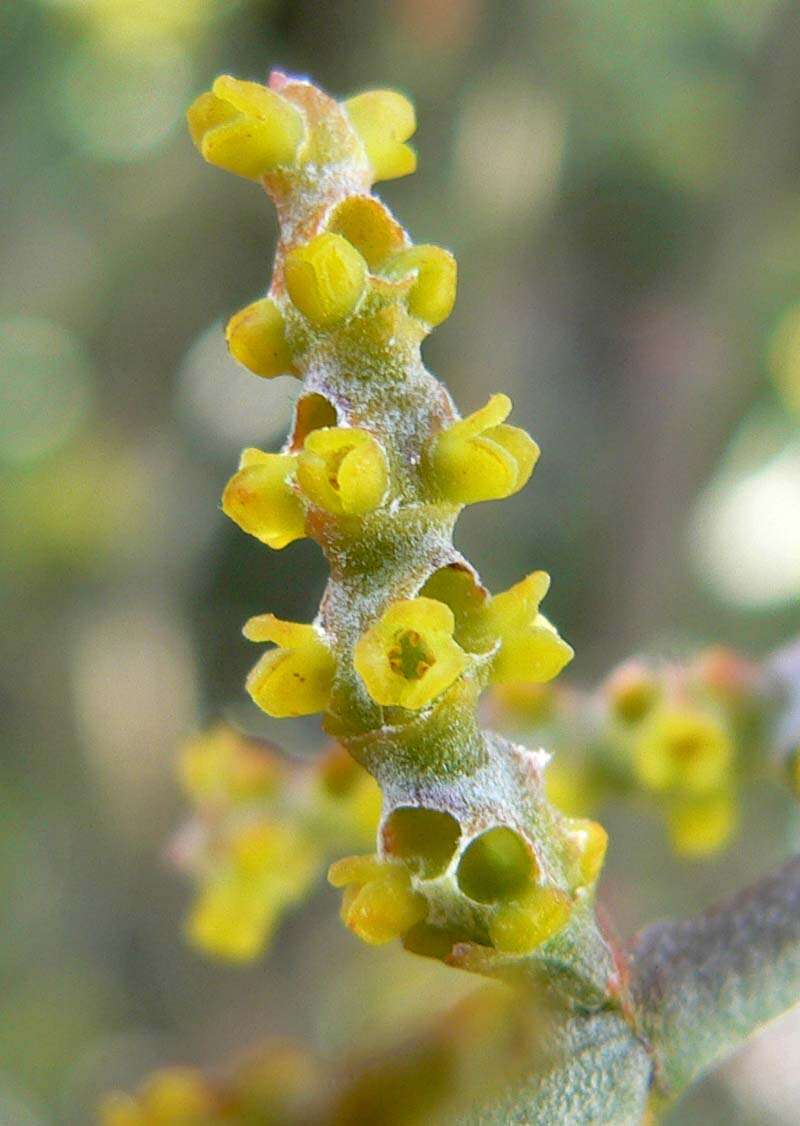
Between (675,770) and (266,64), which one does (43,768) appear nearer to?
(266,64)

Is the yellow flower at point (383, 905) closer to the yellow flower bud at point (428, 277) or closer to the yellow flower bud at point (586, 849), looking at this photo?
the yellow flower bud at point (586, 849)

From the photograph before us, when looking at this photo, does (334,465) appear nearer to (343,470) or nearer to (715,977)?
(343,470)

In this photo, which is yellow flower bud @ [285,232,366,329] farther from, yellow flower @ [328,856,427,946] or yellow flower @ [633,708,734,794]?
yellow flower @ [633,708,734,794]

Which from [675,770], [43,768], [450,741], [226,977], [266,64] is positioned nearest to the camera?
[450,741]

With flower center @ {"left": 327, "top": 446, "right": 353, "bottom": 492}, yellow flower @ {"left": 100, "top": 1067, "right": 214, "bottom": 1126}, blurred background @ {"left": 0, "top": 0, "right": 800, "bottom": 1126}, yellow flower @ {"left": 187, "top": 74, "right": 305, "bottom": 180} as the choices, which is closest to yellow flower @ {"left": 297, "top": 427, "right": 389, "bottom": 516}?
flower center @ {"left": 327, "top": 446, "right": 353, "bottom": 492}

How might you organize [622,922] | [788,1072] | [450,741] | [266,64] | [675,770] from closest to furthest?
1. [450,741]
2. [622,922]
3. [675,770]
4. [788,1072]
5. [266,64]

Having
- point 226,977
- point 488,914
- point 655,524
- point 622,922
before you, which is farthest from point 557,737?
point 226,977

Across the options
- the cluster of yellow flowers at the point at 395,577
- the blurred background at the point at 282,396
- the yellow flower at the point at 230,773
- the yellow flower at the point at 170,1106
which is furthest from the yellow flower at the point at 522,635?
the blurred background at the point at 282,396

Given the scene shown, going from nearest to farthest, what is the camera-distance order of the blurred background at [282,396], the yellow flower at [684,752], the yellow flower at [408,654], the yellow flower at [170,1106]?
1. the yellow flower at [408,654]
2. the yellow flower at [170,1106]
3. the yellow flower at [684,752]
4. the blurred background at [282,396]

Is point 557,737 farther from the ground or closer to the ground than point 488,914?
farther from the ground
